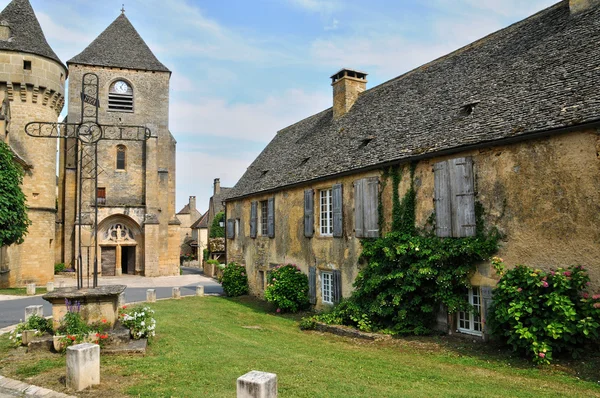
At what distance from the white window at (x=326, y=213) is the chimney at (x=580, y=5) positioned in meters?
8.01

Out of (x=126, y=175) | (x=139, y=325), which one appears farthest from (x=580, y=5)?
(x=126, y=175)

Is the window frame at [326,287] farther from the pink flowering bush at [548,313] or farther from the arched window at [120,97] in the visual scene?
the arched window at [120,97]

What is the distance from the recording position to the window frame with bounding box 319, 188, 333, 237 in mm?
13969

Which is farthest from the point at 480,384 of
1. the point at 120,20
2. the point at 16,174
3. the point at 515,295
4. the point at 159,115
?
the point at 120,20

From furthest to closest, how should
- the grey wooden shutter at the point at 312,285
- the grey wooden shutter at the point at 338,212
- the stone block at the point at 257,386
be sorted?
1. the grey wooden shutter at the point at 312,285
2. the grey wooden shutter at the point at 338,212
3. the stone block at the point at 257,386

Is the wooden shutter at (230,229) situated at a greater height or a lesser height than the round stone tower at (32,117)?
lesser

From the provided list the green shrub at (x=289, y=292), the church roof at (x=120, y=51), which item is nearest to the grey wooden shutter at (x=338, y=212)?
the green shrub at (x=289, y=292)

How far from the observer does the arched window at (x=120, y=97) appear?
31.5 metres

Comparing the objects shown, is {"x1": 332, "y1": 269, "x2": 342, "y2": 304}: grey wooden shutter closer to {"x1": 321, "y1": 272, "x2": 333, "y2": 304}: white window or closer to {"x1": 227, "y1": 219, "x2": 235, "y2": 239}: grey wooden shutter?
{"x1": 321, "y1": 272, "x2": 333, "y2": 304}: white window

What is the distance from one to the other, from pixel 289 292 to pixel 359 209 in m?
4.32

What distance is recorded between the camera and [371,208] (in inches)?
470

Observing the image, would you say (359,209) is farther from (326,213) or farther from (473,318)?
(473,318)

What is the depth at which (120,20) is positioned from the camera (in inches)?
1368

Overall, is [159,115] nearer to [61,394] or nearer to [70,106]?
[70,106]
